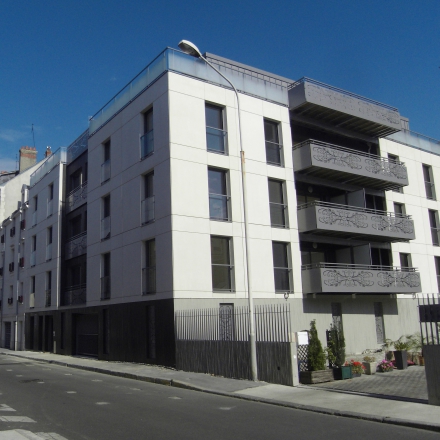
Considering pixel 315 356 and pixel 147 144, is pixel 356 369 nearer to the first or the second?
pixel 315 356

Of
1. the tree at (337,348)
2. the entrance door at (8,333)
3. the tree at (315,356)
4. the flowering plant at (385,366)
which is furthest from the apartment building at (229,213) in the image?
the entrance door at (8,333)

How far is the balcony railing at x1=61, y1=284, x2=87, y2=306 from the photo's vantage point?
26253mm

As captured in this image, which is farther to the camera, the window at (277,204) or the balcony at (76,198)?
the balcony at (76,198)

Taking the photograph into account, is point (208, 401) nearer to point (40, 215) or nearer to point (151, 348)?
point (151, 348)

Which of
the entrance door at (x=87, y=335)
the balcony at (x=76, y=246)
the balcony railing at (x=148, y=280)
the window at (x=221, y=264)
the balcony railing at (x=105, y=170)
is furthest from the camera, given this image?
the balcony at (x=76, y=246)

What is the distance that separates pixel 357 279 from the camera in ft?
74.6

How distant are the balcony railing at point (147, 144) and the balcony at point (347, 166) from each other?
660cm

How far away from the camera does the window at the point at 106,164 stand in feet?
79.4

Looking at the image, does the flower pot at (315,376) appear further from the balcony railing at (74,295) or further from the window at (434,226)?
the window at (434,226)

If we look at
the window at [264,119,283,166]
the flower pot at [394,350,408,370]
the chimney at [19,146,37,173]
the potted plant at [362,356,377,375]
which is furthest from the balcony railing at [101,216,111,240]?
the chimney at [19,146,37,173]

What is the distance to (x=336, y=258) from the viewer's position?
2523cm

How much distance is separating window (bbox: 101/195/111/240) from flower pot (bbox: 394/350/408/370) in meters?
13.4

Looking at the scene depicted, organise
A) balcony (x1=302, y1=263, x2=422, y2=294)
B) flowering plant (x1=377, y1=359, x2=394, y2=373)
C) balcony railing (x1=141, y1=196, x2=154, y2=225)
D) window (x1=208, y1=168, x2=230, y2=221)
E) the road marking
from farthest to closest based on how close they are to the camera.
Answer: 1. balcony (x1=302, y1=263, x2=422, y2=294)
2. balcony railing (x1=141, y1=196, x2=154, y2=225)
3. window (x1=208, y1=168, x2=230, y2=221)
4. flowering plant (x1=377, y1=359, x2=394, y2=373)
5. the road marking

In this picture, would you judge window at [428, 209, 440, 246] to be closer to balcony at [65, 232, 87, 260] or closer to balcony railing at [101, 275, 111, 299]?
balcony railing at [101, 275, 111, 299]
